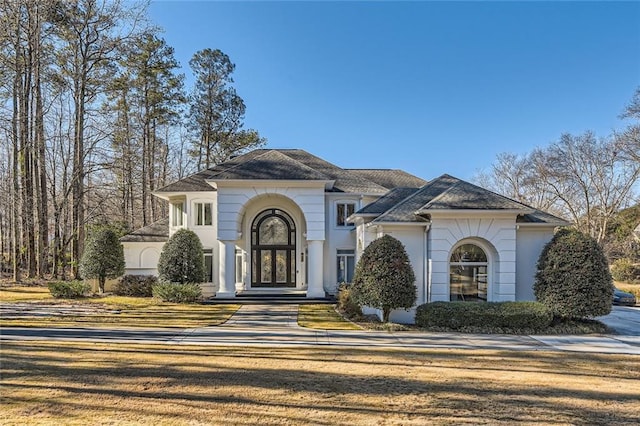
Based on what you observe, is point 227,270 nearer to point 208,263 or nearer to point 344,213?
point 208,263

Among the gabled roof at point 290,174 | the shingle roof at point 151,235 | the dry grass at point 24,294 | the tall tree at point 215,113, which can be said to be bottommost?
the dry grass at point 24,294

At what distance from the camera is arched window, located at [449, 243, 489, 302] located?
44.3ft

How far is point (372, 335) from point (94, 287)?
16.3m

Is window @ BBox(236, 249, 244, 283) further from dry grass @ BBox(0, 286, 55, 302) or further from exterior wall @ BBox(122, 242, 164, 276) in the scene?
dry grass @ BBox(0, 286, 55, 302)

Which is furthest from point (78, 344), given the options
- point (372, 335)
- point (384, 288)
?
point (384, 288)

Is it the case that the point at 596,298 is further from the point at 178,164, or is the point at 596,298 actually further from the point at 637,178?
the point at 178,164

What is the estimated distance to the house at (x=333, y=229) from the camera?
13.1 m

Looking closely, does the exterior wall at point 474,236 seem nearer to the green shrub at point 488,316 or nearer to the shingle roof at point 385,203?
the green shrub at point 488,316

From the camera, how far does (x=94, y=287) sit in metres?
19.8

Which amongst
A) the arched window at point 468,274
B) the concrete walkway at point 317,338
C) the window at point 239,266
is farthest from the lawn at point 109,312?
the arched window at point 468,274

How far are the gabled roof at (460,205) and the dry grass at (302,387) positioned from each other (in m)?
5.55

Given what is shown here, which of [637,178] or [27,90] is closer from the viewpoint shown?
[27,90]

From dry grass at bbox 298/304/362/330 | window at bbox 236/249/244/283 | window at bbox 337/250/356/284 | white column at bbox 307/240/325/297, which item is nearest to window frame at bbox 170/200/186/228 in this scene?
window at bbox 236/249/244/283

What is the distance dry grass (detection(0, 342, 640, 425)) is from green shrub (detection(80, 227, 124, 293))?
10.9m
